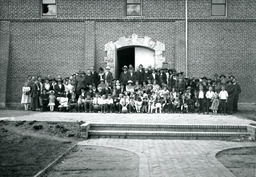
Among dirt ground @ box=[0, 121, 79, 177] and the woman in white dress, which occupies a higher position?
the woman in white dress

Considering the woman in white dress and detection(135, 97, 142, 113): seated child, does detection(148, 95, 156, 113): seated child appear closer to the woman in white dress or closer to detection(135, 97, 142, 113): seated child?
detection(135, 97, 142, 113): seated child

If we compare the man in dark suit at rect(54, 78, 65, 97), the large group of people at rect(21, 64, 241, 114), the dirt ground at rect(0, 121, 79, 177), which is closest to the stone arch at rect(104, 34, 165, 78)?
the large group of people at rect(21, 64, 241, 114)

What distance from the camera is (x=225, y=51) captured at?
1836 cm

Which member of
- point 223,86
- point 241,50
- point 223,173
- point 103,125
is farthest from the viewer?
point 241,50

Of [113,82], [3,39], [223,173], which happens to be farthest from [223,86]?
[3,39]

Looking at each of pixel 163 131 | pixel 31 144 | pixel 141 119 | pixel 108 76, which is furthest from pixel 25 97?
pixel 163 131

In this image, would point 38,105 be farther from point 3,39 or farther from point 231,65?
point 231,65

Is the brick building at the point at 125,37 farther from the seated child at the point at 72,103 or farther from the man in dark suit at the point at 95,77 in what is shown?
the seated child at the point at 72,103

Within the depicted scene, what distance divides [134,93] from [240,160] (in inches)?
363

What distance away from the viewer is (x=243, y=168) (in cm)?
653

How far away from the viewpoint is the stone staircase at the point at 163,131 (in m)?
10.1

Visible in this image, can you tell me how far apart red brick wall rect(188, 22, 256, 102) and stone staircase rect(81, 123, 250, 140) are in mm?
8323

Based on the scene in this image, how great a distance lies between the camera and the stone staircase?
396 inches

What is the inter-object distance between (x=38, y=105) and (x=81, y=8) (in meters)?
6.38
